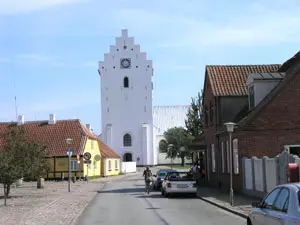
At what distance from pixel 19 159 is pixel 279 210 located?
21.8 m

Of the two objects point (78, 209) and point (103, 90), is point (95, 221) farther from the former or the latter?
point (103, 90)

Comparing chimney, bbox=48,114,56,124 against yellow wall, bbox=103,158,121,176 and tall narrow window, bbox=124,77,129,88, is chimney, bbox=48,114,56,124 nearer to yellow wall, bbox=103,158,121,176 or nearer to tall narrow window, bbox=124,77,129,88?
yellow wall, bbox=103,158,121,176

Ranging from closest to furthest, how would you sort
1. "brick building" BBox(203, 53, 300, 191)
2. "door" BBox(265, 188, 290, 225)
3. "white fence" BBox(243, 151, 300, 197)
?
"door" BBox(265, 188, 290, 225) → "white fence" BBox(243, 151, 300, 197) → "brick building" BBox(203, 53, 300, 191)

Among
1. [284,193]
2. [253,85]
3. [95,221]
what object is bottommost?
[95,221]

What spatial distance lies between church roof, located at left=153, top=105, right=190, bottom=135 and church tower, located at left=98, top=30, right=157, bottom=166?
2917 cm

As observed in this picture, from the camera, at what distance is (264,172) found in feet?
76.5

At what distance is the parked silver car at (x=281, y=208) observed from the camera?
8.61 metres

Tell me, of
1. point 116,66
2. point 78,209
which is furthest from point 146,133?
point 78,209

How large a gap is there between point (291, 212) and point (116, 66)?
89.8 meters

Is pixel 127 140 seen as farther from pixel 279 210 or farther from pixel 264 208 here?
pixel 279 210

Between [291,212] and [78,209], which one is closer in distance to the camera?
[291,212]

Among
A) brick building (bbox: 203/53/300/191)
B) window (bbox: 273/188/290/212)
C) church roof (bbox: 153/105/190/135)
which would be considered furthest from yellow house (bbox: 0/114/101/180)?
church roof (bbox: 153/105/190/135)

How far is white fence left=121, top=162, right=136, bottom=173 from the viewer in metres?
86.3

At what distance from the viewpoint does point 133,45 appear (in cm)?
9912
